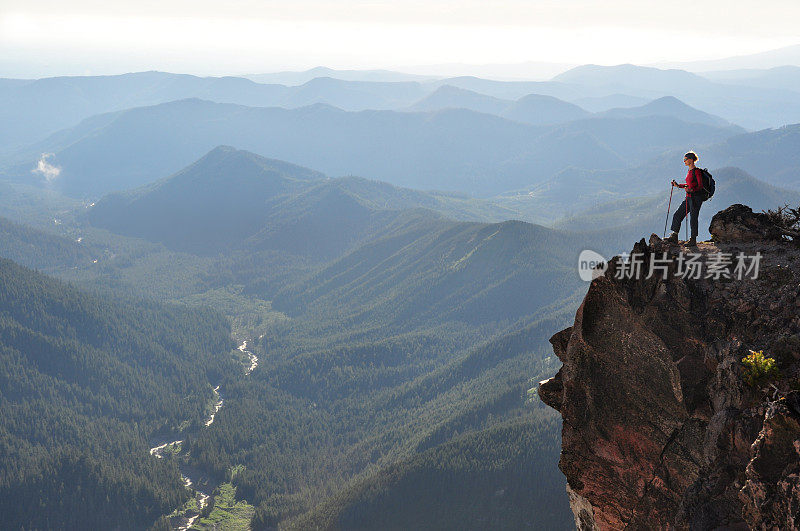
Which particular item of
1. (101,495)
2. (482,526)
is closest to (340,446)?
(101,495)

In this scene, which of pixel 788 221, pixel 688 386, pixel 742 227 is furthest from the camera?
pixel 742 227

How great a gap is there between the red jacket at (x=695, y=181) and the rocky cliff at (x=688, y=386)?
173cm

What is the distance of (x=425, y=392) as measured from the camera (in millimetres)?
→ 198000

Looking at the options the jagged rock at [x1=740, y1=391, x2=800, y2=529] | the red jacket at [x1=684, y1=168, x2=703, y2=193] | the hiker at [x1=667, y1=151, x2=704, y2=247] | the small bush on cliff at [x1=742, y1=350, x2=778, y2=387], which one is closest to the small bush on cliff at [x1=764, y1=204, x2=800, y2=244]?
the hiker at [x1=667, y1=151, x2=704, y2=247]

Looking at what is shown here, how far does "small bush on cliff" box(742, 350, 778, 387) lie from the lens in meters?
19.2

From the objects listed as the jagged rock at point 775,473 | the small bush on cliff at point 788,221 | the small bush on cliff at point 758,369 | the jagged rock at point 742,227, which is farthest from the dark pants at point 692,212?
the jagged rock at point 775,473

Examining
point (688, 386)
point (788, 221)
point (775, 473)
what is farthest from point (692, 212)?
point (775, 473)

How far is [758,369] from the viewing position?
19.4 m

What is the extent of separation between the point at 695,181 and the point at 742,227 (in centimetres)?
313

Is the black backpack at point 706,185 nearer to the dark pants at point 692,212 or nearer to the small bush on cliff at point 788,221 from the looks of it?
the dark pants at point 692,212

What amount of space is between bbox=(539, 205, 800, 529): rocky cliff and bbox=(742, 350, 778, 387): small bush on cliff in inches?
2.0

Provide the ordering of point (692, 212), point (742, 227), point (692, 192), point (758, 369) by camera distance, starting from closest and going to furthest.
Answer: point (758, 369) → point (742, 227) → point (692, 212) → point (692, 192)

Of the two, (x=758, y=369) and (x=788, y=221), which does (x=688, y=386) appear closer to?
(x=758, y=369)

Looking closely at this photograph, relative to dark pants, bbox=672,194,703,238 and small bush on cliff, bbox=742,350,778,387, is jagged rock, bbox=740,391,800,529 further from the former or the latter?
dark pants, bbox=672,194,703,238
